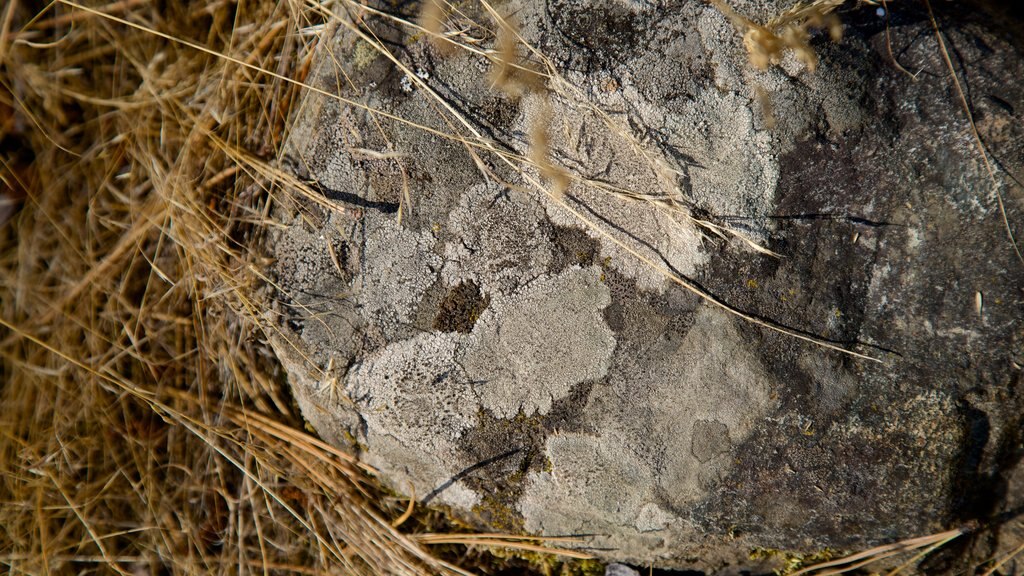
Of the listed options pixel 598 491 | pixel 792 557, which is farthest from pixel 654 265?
pixel 792 557

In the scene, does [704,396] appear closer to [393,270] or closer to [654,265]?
[654,265]

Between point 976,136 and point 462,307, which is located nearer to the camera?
point 976,136

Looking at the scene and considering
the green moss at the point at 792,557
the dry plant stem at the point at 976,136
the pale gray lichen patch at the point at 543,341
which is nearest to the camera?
the dry plant stem at the point at 976,136

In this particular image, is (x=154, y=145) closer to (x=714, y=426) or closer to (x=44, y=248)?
(x=44, y=248)

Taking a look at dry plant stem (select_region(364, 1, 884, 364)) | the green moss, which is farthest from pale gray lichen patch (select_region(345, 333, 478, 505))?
the green moss

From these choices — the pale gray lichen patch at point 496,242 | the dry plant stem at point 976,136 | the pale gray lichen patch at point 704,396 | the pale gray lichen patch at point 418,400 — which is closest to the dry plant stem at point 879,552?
the pale gray lichen patch at point 704,396

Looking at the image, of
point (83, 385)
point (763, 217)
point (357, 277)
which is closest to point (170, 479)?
point (83, 385)

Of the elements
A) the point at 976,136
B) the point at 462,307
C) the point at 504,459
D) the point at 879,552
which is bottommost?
the point at 504,459

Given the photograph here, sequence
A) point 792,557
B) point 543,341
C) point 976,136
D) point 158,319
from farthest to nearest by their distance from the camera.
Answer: point 158,319 → point 792,557 → point 543,341 → point 976,136

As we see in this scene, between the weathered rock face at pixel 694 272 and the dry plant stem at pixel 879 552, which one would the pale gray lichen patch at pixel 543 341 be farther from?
the dry plant stem at pixel 879 552
